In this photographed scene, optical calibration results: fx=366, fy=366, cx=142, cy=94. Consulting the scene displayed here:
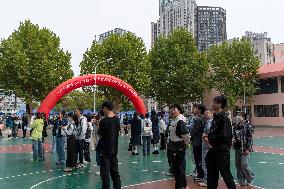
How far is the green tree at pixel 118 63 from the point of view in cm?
3784

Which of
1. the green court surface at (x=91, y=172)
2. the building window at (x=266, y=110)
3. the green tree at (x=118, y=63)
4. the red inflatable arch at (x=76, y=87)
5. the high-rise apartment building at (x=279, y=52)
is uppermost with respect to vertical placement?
the high-rise apartment building at (x=279, y=52)

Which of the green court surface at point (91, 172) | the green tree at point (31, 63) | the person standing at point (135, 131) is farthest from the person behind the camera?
the green tree at point (31, 63)

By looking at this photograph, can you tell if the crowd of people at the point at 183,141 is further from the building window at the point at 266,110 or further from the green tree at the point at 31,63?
the building window at the point at 266,110

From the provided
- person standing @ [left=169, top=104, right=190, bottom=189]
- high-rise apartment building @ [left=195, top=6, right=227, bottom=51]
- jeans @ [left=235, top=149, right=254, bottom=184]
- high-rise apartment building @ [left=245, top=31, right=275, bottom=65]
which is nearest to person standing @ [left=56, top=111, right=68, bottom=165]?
person standing @ [left=169, top=104, right=190, bottom=189]

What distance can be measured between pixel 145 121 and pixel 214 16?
14157cm

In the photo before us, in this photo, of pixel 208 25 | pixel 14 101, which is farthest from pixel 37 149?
pixel 208 25

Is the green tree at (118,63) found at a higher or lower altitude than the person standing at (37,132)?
higher

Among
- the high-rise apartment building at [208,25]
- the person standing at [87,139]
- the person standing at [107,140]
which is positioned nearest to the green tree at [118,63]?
the person standing at [87,139]

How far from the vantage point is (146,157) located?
572 inches

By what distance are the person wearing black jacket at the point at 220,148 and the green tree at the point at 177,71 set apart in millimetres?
33413

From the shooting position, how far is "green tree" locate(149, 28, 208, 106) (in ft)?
132

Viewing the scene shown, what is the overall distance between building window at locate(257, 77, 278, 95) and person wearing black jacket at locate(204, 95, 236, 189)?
37687mm

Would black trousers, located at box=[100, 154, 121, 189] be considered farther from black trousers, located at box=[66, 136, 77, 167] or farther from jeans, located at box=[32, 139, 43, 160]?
jeans, located at box=[32, 139, 43, 160]

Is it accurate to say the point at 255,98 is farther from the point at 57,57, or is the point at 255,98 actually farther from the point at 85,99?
the point at 85,99
